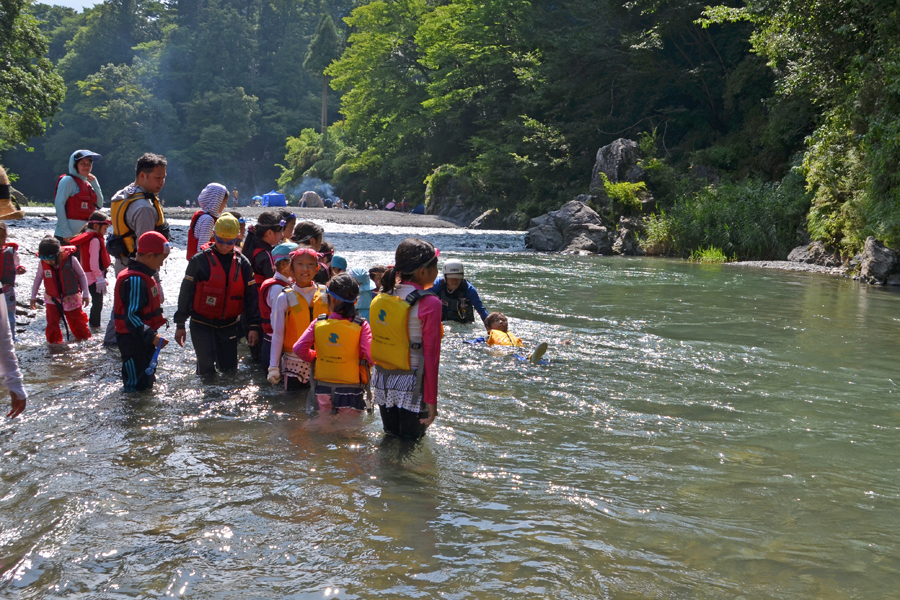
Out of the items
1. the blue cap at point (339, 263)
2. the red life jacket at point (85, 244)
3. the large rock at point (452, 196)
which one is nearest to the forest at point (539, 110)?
the large rock at point (452, 196)

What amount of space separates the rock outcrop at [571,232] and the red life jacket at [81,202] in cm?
1837

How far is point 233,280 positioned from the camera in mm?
6215

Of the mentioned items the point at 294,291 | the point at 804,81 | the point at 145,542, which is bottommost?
the point at 145,542

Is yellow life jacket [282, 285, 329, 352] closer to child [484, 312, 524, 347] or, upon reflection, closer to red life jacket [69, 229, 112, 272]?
child [484, 312, 524, 347]

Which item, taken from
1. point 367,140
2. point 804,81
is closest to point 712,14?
point 804,81

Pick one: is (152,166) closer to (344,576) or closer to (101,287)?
(101,287)

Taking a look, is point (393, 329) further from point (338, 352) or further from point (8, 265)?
point (8, 265)

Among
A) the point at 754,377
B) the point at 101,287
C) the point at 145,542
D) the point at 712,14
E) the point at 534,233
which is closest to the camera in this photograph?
the point at 145,542

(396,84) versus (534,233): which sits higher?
(396,84)

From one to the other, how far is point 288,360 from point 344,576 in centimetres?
304

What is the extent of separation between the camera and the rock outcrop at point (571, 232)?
25.1 meters

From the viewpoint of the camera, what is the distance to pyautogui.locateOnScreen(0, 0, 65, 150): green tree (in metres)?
24.9

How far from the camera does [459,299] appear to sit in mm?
8836

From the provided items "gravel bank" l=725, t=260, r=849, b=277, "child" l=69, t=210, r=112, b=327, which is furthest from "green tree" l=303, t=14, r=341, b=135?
"child" l=69, t=210, r=112, b=327
